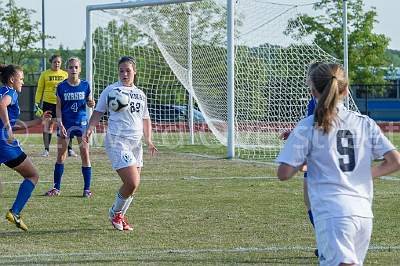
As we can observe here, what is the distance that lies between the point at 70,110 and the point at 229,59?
258 inches

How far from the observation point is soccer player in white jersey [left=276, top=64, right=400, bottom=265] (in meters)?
5.04

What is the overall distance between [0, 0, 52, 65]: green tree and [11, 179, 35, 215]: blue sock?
35240 millimetres

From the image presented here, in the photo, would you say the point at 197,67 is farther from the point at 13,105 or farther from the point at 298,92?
the point at 13,105

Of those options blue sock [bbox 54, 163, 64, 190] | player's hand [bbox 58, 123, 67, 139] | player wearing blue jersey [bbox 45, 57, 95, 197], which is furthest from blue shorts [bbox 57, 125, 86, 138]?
blue sock [bbox 54, 163, 64, 190]

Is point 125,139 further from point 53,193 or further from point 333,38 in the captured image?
point 333,38

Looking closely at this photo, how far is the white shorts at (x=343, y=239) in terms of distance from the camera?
4969 millimetres

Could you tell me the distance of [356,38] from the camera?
140ft

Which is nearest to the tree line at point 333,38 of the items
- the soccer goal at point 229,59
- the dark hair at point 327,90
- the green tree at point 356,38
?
the green tree at point 356,38

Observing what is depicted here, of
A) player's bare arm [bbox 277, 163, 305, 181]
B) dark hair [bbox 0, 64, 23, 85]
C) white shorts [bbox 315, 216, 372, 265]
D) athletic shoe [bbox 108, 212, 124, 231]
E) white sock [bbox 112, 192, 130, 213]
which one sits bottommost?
athletic shoe [bbox 108, 212, 124, 231]

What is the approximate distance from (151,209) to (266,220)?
168cm

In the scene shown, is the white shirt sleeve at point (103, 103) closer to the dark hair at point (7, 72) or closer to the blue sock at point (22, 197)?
the dark hair at point (7, 72)

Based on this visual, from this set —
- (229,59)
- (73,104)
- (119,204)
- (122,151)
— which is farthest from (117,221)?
(229,59)

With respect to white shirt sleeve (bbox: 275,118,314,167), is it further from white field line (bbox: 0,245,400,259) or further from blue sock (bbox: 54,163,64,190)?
blue sock (bbox: 54,163,64,190)

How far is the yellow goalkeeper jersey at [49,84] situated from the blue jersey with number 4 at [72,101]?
5.82 metres
